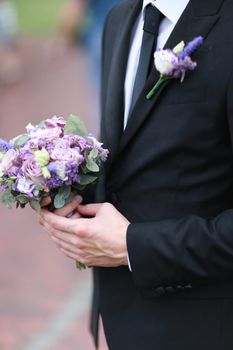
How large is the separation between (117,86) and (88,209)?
1.30 ft

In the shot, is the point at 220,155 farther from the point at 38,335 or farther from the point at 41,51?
the point at 41,51

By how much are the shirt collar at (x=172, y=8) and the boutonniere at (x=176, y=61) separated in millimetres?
125

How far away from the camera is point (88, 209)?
221cm

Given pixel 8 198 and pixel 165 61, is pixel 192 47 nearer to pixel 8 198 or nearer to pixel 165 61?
pixel 165 61

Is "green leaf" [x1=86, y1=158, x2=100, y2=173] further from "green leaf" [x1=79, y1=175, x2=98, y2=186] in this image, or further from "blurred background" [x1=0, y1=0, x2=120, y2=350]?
"blurred background" [x1=0, y1=0, x2=120, y2=350]

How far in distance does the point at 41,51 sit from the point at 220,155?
438 inches

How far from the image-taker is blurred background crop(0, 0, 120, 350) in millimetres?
4484

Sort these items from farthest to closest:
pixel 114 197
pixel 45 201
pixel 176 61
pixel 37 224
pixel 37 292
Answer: pixel 37 224 → pixel 37 292 → pixel 114 197 → pixel 45 201 → pixel 176 61

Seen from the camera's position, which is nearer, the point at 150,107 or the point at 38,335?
the point at 150,107

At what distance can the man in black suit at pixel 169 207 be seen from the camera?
1.97 m

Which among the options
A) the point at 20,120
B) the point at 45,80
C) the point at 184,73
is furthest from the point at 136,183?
the point at 45,80

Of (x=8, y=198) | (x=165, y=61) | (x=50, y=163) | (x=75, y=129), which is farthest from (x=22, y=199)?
(x=165, y=61)

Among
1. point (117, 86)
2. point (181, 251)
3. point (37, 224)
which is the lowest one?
point (37, 224)

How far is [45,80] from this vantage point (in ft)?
35.5
